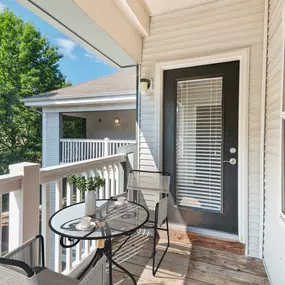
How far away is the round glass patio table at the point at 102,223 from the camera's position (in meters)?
1.33

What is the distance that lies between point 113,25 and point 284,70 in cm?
173

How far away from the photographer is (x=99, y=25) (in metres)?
2.03

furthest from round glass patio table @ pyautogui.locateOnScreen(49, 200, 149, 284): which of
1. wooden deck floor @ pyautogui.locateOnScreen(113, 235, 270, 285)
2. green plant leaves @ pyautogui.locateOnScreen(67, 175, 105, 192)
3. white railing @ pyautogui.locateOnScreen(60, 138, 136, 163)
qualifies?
white railing @ pyautogui.locateOnScreen(60, 138, 136, 163)

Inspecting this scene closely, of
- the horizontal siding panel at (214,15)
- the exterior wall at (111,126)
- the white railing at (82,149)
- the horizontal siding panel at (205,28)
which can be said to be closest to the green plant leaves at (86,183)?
the horizontal siding panel at (205,28)

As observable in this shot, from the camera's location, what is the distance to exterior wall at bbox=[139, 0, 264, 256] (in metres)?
2.29

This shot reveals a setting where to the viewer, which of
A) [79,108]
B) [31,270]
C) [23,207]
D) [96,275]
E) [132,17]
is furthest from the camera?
[79,108]

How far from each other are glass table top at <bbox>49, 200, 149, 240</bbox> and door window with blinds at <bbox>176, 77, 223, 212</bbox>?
3.52 feet

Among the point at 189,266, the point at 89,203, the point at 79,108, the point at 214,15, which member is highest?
the point at 214,15

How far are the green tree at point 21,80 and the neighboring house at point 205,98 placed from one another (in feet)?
26.1

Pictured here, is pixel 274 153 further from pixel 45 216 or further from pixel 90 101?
pixel 90 101

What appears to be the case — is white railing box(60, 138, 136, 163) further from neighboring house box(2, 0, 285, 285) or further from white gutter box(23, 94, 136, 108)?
neighboring house box(2, 0, 285, 285)

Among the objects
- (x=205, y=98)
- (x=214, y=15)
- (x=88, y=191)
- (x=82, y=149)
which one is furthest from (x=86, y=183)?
(x=82, y=149)

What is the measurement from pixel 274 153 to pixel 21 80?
473 inches

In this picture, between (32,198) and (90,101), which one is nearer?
(32,198)
